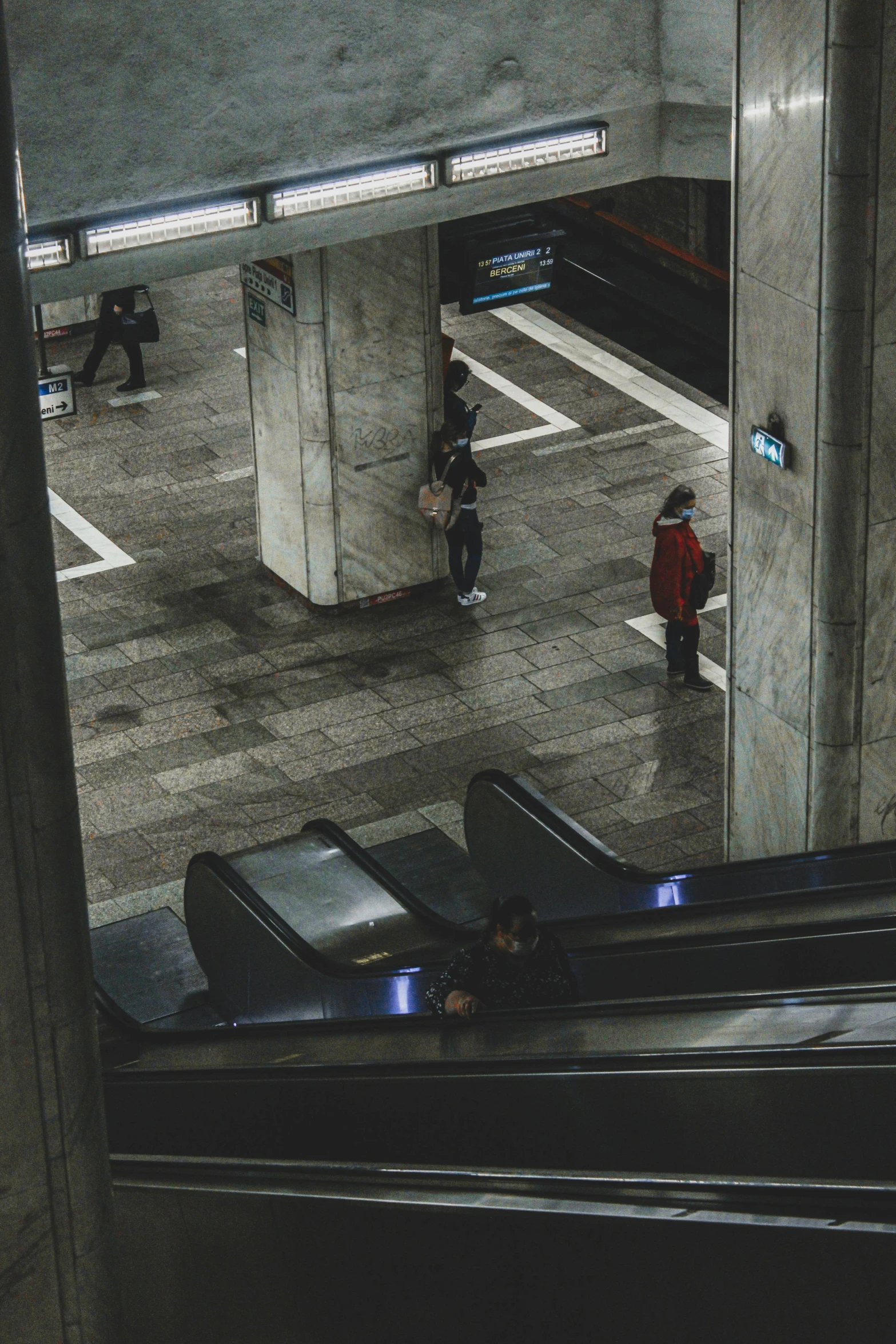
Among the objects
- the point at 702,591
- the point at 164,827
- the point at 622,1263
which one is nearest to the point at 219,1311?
the point at 622,1263

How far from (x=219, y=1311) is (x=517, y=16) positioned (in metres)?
7.50

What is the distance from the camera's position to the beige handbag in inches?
555

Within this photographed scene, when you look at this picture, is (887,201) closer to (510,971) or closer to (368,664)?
(510,971)

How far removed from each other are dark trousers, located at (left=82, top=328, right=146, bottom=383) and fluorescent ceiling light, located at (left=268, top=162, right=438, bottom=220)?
7.43m

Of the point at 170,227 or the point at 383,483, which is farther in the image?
the point at 383,483

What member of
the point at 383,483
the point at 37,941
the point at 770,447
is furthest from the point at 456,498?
the point at 37,941

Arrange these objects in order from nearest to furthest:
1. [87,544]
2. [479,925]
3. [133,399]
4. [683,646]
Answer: [479,925]
[683,646]
[87,544]
[133,399]

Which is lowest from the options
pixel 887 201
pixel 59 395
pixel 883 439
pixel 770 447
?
pixel 59 395

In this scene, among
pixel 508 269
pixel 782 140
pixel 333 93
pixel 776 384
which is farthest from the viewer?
pixel 508 269

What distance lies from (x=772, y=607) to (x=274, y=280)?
17.9 ft

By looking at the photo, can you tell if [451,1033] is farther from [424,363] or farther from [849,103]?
[424,363]

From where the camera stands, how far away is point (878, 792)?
980cm

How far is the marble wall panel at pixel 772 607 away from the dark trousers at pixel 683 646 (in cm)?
286

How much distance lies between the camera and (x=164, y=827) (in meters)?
12.0
